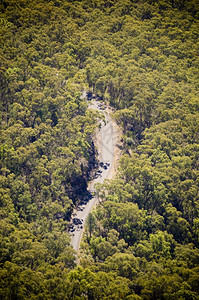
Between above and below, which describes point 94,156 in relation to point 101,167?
above

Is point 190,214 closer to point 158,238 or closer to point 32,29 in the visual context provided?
point 158,238

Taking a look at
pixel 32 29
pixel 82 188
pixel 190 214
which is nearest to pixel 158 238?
pixel 190 214

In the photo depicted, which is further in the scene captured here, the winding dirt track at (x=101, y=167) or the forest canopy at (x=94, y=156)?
the winding dirt track at (x=101, y=167)

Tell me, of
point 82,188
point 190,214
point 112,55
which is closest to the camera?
point 190,214

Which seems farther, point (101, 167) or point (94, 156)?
point (94, 156)
